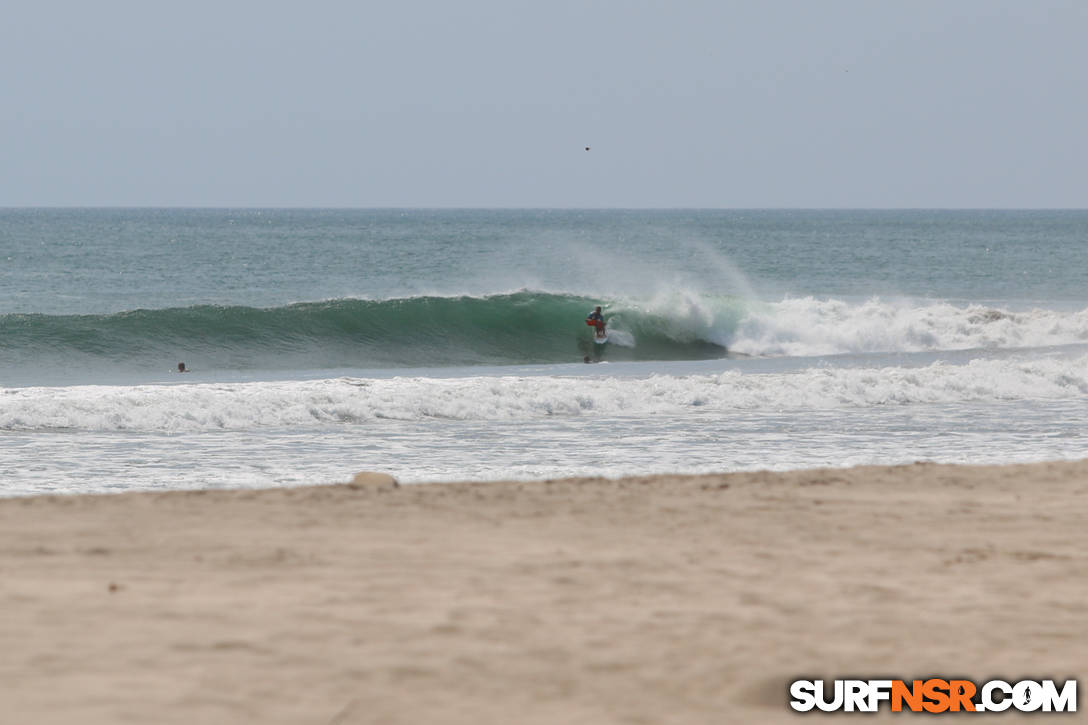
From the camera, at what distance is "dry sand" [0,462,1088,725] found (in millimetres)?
4328

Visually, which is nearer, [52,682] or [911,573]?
[52,682]

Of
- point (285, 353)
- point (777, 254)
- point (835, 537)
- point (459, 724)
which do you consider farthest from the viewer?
point (777, 254)

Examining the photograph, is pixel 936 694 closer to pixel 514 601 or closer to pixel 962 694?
pixel 962 694

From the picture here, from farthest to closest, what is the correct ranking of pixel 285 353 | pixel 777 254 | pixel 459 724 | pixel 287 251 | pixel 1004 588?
pixel 777 254, pixel 287 251, pixel 285 353, pixel 1004 588, pixel 459 724

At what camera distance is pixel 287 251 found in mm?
69812

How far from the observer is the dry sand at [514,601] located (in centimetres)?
433

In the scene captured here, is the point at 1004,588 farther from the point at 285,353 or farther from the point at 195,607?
the point at 285,353

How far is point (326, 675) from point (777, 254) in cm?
7406

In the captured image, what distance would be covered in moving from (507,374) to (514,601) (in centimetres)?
1532

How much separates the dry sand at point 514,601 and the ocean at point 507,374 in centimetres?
Answer: 283

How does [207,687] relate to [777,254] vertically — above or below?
below

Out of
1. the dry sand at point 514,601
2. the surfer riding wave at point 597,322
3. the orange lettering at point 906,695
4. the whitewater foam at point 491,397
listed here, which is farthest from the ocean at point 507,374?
the orange lettering at point 906,695

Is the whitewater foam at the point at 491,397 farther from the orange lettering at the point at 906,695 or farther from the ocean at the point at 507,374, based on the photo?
the orange lettering at the point at 906,695

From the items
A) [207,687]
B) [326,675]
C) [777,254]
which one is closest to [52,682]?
[207,687]
